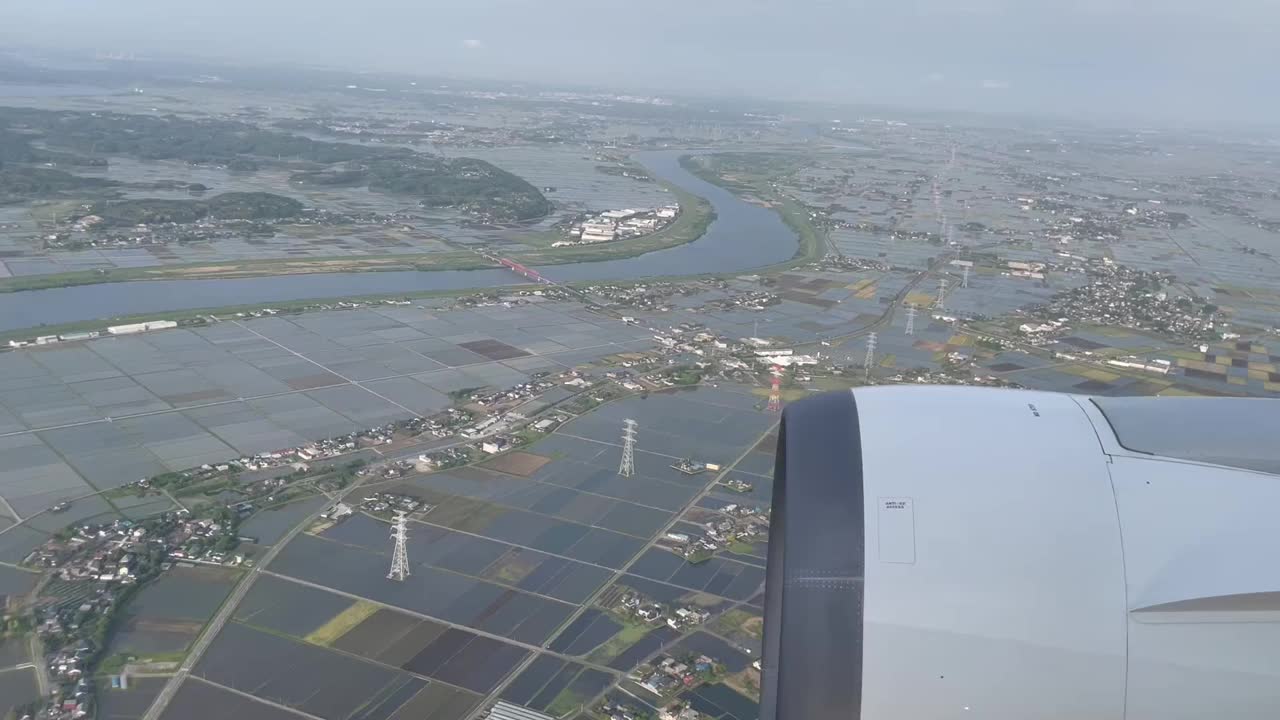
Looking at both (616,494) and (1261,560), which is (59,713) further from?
(1261,560)

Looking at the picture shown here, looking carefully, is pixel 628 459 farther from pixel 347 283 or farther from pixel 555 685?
pixel 347 283

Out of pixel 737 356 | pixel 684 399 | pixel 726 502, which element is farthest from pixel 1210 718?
pixel 737 356

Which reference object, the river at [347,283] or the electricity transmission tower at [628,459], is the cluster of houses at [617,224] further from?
the electricity transmission tower at [628,459]

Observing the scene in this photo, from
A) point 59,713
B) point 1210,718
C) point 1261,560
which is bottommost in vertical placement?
point 59,713

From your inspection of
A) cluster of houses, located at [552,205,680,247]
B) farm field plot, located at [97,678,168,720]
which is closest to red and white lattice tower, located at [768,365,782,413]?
farm field plot, located at [97,678,168,720]

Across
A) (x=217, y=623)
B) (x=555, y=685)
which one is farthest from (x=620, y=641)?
(x=217, y=623)
